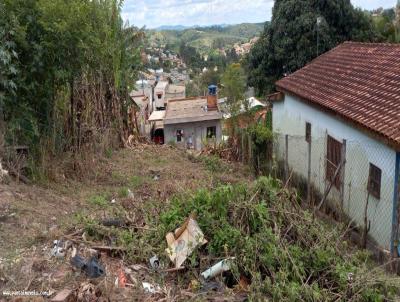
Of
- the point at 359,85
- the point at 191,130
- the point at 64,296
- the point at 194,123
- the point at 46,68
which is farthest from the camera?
the point at 191,130

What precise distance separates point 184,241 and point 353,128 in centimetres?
481

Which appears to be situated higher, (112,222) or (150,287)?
(112,222)

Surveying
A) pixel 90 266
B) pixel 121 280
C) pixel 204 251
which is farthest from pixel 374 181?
pixel 90 266

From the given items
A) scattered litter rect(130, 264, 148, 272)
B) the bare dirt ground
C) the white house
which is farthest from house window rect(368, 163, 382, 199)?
scattered litter rect(130, 264, 148, 272)

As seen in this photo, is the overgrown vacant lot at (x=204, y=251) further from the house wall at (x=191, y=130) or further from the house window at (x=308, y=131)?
the house wall at (x=191, y=130)

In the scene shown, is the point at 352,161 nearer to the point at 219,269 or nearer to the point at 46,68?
the point at 219,269

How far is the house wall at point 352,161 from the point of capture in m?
6.94

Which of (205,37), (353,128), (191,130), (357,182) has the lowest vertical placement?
(191,130)

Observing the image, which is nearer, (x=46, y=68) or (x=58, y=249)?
(x=58, y=249)

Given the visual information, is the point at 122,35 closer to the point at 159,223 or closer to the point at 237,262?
the point at 159,223

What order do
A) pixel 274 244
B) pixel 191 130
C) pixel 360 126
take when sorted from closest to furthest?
1. pixel 274 244
2. pixel 360 126
3. pixel 191 130

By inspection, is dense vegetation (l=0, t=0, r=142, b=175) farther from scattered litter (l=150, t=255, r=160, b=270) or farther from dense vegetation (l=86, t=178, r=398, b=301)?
scattered litter (l=150, t=255, r=160, b=270)

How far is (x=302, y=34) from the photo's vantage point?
60.4ft

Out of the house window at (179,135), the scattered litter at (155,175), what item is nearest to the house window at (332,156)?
the scattered litter at (155,175)
